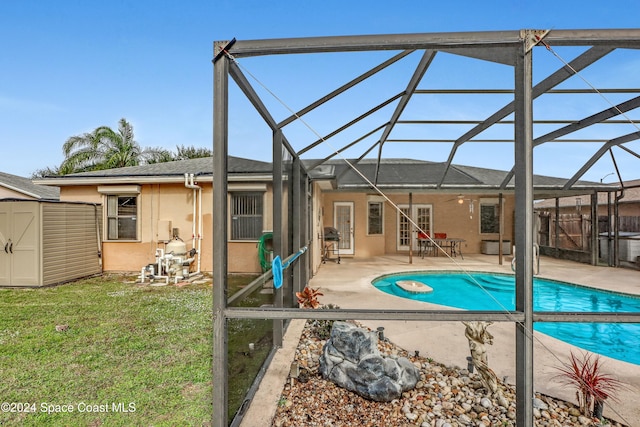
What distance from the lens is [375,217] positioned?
1266cm

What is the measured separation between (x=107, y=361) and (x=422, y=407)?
10.6 feet

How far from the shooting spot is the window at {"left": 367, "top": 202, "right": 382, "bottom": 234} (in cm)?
1257

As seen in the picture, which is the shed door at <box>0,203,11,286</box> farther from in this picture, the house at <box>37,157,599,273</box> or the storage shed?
the house at <box>37,157,599,273</box>

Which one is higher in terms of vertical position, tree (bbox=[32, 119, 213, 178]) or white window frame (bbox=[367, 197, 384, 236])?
tree (bbox=[32, 119, 213, 178])

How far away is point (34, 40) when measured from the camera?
13.5 m

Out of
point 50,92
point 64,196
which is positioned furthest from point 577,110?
point 50,92

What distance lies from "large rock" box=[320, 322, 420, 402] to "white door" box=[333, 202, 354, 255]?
8.93 m

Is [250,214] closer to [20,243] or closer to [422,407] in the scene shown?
[422,407]

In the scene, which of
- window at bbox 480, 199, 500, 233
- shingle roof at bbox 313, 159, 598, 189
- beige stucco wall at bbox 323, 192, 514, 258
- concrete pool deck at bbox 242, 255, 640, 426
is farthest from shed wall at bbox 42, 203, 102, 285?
window at bbox 480, 199, 500, 233

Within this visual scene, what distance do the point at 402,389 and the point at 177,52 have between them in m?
13.5

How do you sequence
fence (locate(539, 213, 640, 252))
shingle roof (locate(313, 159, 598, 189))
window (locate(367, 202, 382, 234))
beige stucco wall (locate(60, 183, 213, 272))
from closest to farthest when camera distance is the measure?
beige stucco wall (locate(60, 183, 213, 272)) < shingle roof (locate(313, 159, 598, 189)) < fence (locate(539, 213, 640, 252)) < window (locate(367, 202, 382, 234))

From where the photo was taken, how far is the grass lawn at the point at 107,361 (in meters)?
2.48

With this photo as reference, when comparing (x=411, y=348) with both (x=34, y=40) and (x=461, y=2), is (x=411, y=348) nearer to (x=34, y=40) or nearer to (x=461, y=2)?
(x=461, y=2)

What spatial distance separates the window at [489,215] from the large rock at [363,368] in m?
11.9
